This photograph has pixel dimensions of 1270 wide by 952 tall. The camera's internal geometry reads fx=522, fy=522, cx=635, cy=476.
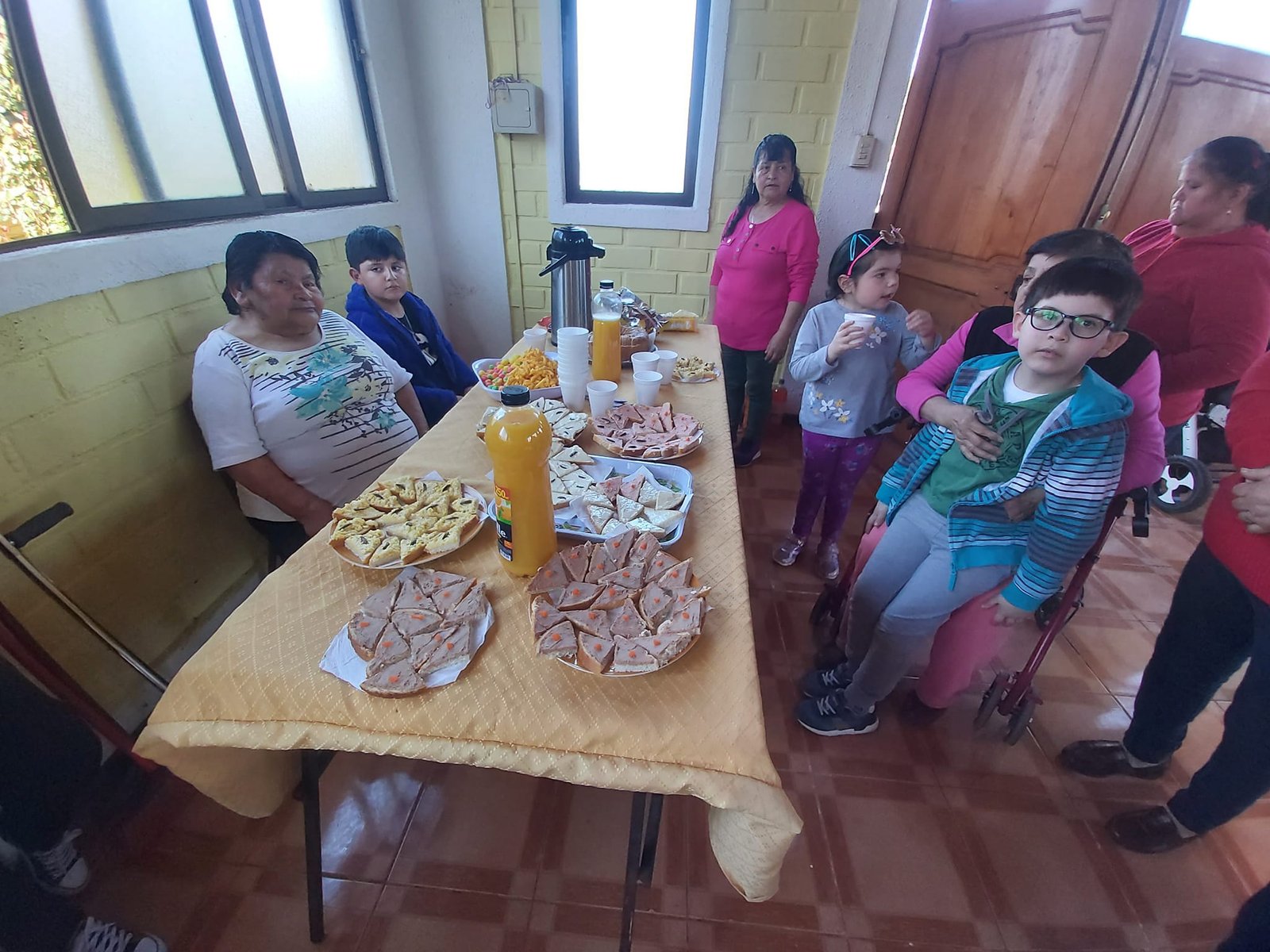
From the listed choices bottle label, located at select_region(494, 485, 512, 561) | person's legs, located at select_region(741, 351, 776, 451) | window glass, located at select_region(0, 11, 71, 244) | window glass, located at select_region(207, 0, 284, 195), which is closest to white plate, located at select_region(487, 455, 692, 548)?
bottle label, located at select_region(494, 485, 512, 561)

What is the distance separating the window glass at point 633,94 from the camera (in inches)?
102

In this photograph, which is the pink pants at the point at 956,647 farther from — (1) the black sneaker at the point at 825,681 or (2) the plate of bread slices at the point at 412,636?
(2) the plate of bread slices at the point at 412,636

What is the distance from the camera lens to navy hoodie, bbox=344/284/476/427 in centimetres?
189

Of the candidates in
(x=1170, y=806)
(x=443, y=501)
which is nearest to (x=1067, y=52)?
(x=1170, y=806)

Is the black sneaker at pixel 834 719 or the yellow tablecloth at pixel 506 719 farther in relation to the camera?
the black sneaker at pixel 834 719

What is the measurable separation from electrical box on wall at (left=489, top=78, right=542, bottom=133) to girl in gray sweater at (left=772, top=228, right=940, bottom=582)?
1.95 m

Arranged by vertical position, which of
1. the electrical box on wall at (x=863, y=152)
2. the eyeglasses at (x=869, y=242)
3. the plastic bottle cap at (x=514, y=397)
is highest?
the electrical box on wall at (x=863, y=152)

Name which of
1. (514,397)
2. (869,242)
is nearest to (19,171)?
(514,397)

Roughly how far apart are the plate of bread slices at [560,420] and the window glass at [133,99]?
1162mm

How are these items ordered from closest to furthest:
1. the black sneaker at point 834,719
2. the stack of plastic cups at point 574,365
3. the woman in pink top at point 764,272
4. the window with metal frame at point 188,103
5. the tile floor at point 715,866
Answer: the tile floor at point 715,866 < the window with metal frame at point 188,103 < the stack of plastic cups at point 574,365 < the black sneaker at point 834,719 < the woman in pink top at point 764,272

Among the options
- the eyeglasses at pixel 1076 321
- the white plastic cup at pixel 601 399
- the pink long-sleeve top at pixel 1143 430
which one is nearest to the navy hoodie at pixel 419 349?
the white plastic cup at pixel 601 399

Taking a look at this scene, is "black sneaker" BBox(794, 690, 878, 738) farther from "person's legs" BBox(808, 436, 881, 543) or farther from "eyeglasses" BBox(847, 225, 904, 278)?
"eyeglasses" BBox(847, 225, 904, 278)

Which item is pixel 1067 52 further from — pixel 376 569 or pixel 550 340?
pixel 376 569

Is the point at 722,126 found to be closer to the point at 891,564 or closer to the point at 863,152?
the point at 863,152
